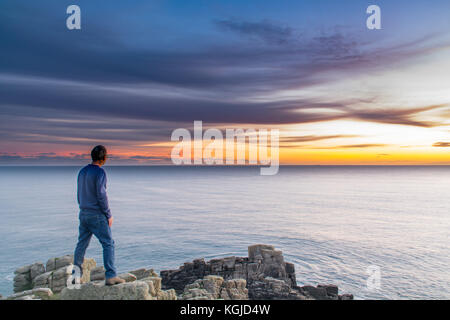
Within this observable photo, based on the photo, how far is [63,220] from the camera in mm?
59125

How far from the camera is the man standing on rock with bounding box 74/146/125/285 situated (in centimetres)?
782

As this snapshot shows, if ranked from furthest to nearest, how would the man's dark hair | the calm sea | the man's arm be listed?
the calm sea
the man's dark hair
the man's arm

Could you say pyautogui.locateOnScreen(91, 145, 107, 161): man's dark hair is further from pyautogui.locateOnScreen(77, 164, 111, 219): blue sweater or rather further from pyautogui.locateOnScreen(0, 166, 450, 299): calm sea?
pyautogui.locateOnScreen(0, 166, 450, 299): calm sea

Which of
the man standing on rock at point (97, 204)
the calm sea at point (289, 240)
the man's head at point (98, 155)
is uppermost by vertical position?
the man's head at point (98, 155)

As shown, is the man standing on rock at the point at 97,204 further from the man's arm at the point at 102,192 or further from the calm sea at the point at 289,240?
the calm sea at the point at 289,240

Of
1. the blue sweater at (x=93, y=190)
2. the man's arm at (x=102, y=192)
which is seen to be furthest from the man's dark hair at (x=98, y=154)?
the man's arm at (x=102, y=192)

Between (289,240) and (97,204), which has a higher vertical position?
(97,204)

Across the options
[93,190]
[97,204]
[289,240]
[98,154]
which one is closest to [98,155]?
[98,154]

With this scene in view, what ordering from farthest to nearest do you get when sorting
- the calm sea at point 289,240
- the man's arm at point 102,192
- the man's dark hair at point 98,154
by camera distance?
the calm sea at point 289,240
the man's dark hair at point 98,154
the man's arm at point 102,192

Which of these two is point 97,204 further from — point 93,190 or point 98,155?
point 98,155

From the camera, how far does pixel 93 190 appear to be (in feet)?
26.0

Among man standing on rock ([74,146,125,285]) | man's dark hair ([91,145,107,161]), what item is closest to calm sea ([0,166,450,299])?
man standing on rock ([74,146,125,285])

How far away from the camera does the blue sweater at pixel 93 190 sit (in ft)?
25.6

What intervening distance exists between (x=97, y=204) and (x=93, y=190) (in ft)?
1.30
